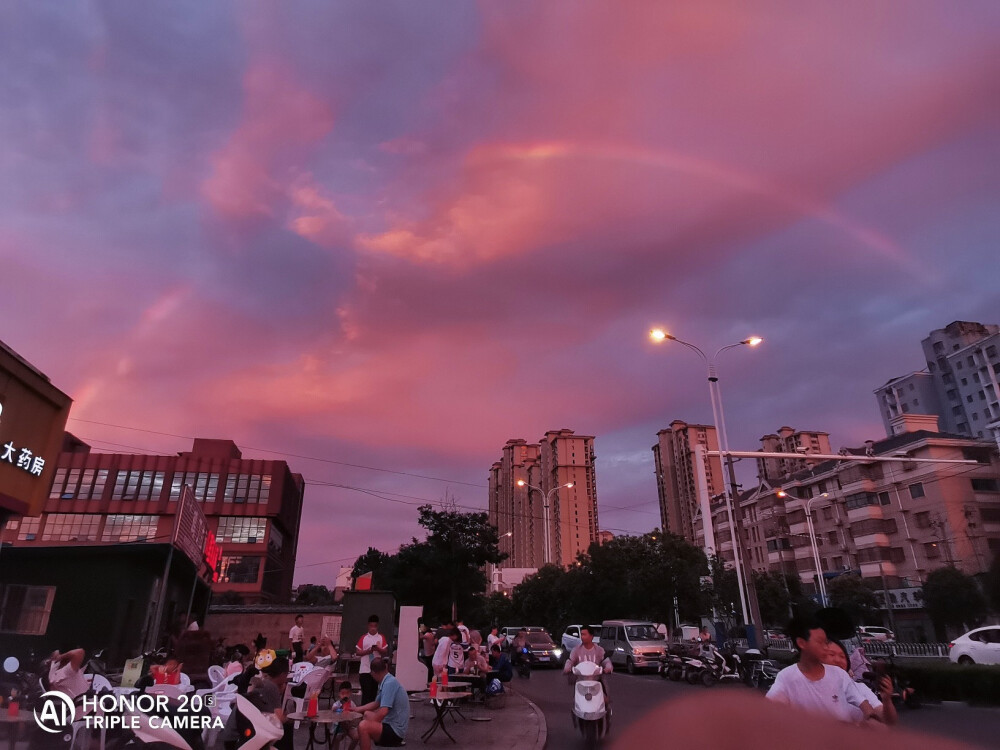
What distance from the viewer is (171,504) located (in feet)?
240

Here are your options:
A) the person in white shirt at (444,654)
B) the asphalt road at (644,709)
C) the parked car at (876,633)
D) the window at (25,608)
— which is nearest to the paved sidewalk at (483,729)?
the asphalt road at (644,709)

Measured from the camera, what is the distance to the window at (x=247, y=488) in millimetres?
73750

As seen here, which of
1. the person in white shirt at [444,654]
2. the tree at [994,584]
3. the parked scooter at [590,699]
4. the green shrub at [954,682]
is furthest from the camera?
the tree at [994,584]

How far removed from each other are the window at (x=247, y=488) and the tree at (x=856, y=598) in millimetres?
61132

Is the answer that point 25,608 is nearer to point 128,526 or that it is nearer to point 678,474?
point 128,526

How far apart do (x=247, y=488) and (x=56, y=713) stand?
7263 cm

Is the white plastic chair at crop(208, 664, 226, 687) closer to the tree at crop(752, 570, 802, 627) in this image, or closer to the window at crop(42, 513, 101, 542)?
the tree at crop(752, 570, 802, 627)

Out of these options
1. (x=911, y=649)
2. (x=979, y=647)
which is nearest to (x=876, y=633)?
(x=911, y=649)

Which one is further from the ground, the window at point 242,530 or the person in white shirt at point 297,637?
the window at point 242,530

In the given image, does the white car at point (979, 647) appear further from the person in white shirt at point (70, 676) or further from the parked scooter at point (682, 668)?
the person in white shirt at point (70, 676)

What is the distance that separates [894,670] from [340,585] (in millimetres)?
112228

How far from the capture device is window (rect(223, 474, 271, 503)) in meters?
73.8

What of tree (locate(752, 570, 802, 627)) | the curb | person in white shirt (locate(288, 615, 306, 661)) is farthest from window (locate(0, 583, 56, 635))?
tree (locate(752, 570, 802, 627))

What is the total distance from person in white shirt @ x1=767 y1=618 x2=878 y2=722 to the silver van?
70.5ft
